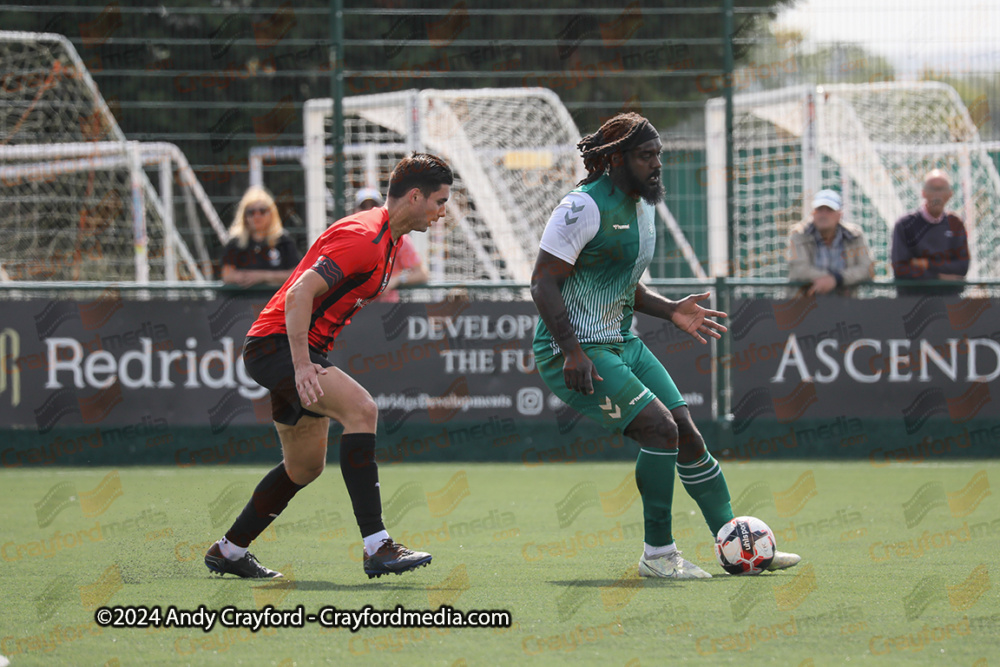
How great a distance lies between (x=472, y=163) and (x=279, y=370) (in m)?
8.87

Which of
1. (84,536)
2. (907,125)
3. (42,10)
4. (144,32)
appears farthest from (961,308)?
(144,32)

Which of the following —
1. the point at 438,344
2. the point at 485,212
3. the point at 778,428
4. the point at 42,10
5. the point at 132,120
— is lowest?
the point at 778,428

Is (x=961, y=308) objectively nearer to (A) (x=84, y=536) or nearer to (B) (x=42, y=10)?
(A) (x=84, y=536)

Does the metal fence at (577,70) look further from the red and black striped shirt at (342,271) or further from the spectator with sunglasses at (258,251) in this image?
the red and black striped shirt at (342,271)

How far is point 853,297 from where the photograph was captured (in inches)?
441

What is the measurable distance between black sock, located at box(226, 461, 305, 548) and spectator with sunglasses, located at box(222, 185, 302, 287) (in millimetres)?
4794

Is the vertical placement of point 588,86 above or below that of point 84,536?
above

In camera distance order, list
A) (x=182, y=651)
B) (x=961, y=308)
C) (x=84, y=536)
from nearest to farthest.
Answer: (x=182, y=651), (x=84, y=536), (x=961, y=308)

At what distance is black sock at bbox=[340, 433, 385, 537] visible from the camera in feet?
19.7

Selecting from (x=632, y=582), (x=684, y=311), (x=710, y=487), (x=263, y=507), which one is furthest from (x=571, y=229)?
(x=263, y=507)

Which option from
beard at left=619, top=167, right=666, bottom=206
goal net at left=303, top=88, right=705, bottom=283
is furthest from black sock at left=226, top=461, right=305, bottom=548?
goal net at left=303, top=88, right=705, bottom=283

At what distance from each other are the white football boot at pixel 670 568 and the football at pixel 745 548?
12cm

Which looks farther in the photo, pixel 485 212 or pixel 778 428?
pixel 485 212

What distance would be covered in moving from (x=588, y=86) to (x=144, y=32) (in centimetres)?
533
